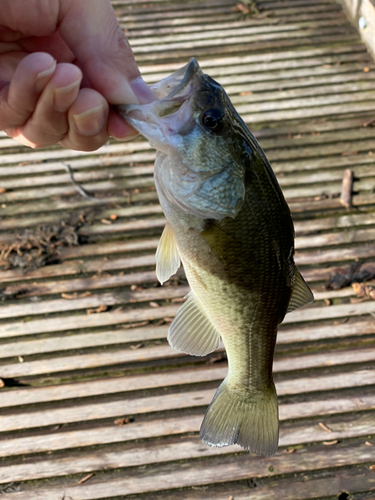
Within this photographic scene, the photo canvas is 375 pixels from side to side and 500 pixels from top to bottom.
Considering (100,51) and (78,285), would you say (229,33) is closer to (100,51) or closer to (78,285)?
(78,285)

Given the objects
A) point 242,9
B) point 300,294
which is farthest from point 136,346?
point 242,9

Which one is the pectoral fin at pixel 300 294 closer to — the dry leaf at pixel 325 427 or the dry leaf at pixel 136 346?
the dry leaf at pixel 325 427

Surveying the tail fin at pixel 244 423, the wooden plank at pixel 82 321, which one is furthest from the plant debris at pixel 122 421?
the tail fin at pixel 244 423

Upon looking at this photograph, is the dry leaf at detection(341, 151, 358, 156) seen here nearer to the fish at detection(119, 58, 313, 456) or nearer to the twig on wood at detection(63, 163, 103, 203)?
the twig on wood at detection(63, 163, 103, 203)

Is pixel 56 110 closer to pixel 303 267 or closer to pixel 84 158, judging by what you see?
pixel 303 267

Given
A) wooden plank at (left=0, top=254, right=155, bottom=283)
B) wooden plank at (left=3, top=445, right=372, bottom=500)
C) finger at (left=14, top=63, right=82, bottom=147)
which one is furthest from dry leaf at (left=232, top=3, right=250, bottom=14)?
wooden plank at (left=3, top=445, right=372, bottom=500)

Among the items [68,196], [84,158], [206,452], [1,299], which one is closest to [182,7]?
[84,158]
